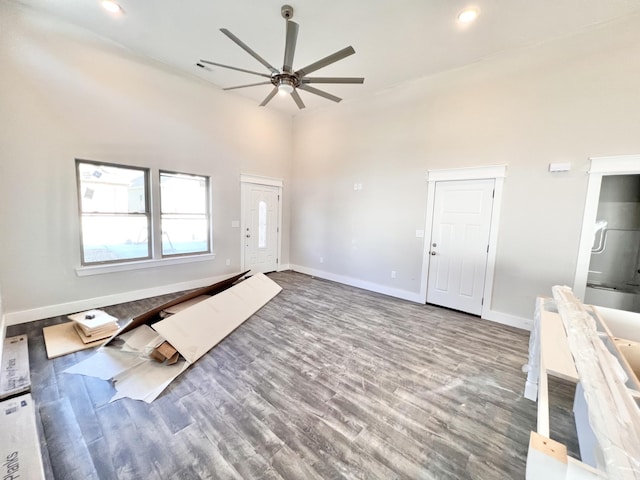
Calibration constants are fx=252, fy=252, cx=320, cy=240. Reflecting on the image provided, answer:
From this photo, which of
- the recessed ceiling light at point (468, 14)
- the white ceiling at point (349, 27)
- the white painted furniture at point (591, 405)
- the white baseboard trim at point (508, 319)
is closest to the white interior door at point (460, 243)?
the white baseboard trim at point (508, 319)

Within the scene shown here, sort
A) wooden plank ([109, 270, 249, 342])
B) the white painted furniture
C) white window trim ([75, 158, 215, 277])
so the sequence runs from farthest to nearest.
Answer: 1. white window trim ([75, 158, 215, 277])
2. wooden plank ([109, 270, 249, 342])
3. the white painted furniture

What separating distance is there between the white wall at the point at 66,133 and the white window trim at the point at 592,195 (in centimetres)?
566

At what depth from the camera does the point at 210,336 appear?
2871 mm

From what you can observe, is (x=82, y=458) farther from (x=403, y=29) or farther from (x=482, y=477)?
(x=403, y=29)

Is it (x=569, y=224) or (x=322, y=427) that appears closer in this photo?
(x=322, y=427)

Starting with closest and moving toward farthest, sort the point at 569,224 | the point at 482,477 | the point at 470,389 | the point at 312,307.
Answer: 1. the point at 482,477
2. the point at 470,389
3. the point at 569,224
4. the point at 312,307

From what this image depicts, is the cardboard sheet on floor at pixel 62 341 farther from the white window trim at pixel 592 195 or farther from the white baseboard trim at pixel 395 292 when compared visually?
the white window trim at pixel 592 195

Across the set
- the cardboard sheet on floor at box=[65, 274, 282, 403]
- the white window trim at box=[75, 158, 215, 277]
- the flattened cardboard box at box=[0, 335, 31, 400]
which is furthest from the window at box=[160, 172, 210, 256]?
the flattened cardboard box at box=[0, 335, 31, 400]

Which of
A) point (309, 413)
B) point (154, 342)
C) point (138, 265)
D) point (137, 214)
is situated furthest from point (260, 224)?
point (309, 413)

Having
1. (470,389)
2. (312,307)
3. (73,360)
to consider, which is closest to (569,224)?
(470,389)

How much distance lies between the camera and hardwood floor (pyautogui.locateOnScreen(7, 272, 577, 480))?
152 centimetres

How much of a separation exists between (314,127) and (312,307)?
13.1 ft

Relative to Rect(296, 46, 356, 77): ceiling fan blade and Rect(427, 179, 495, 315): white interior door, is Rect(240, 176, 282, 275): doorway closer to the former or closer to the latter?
Rect(296, 46, 356, 77): ceiling fan blade

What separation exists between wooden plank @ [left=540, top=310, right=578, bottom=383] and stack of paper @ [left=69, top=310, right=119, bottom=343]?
158 inches
